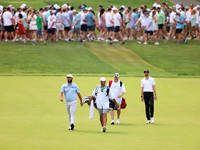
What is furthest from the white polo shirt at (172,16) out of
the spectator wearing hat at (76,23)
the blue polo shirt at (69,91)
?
the blue polo shirt at (69,91)

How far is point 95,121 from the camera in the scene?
19750mm

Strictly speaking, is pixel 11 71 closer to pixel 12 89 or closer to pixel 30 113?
pixel 12 89

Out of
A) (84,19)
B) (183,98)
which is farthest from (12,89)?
(84,19)

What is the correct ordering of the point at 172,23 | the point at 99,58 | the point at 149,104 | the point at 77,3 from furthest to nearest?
the point at 77,3, the point at 172,23, the point at 99,58, the point at 149,104

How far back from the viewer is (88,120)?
19.8 m

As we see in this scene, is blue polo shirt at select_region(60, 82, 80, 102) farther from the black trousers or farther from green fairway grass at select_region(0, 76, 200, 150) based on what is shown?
the black trousers

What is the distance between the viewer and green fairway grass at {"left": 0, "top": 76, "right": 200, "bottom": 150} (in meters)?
14.4

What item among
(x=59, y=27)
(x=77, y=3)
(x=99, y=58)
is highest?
(x=77, y=3)

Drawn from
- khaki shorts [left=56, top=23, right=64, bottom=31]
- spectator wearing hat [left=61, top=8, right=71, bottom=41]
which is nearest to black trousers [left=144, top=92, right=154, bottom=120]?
khaki shorts [left=56, top=23, right=64, bottom=31]

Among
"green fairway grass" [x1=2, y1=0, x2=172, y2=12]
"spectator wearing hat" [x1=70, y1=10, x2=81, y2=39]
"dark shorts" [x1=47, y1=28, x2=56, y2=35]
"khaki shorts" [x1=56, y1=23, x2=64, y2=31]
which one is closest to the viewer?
"dark shorts" [x1=47, y1=28, x2=56, y2=35]

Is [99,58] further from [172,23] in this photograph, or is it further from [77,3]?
[77,3]

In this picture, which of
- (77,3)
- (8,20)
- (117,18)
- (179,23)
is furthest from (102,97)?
(77,3)

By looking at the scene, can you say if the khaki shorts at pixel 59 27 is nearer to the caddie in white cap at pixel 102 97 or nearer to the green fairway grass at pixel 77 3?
the green fairway grass at pixel 77 3

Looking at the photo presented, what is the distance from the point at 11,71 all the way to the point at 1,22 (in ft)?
20.9
